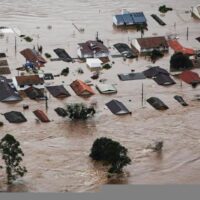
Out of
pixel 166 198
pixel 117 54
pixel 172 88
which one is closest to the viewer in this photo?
pixel 166 198

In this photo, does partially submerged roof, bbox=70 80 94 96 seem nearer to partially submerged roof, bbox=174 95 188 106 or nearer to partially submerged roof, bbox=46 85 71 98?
partially submerged roof, bbox=46 85 71 98

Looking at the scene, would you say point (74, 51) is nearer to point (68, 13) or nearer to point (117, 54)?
point (117, 54)

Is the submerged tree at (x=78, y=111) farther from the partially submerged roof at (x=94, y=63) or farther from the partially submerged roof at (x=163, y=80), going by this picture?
the partially submerged roof at (x=94, y=63)

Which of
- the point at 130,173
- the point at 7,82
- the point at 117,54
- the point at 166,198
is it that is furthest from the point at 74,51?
the point at 166,198

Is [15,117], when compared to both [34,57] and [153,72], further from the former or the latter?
[153,72]

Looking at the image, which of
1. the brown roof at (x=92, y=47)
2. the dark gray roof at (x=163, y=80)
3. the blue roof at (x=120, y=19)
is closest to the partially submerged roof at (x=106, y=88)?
the dark gray roof at (x=163, y=80)

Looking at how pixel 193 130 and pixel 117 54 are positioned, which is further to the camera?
pixel 117 54
